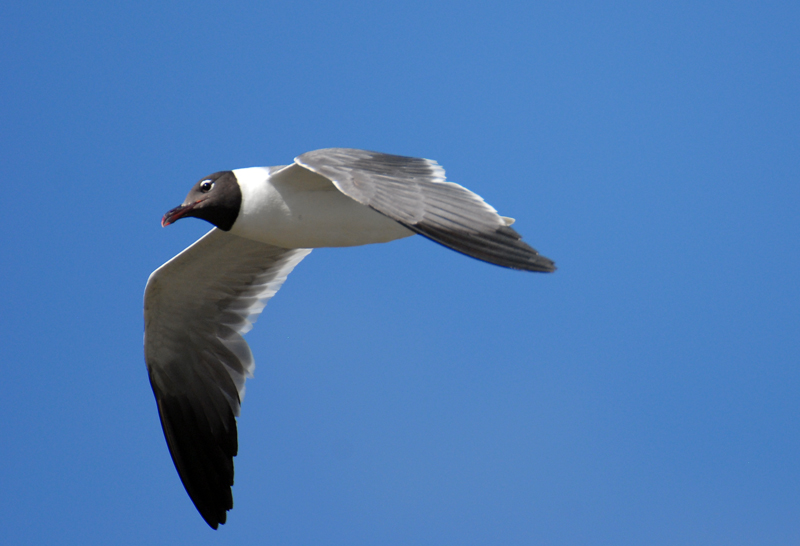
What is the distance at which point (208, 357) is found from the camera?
5906 mm

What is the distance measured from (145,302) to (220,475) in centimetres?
131

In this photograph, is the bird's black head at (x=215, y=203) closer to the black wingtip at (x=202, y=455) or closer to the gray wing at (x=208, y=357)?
the gray wing at (x=208, y=357)

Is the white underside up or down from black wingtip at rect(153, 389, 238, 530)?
up

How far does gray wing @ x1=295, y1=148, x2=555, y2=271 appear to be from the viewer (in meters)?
3.46

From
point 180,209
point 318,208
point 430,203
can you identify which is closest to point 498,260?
point 430,203

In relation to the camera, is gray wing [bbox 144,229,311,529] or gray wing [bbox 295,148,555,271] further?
gray wing [bbox 144,229,311,529]

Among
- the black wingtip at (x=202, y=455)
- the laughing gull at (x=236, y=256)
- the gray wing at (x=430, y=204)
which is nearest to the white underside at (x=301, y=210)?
the laughing gull at (x=236, y=256)

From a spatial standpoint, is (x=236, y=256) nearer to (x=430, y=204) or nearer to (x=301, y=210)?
(x=301, y=210)

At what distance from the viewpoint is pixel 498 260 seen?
134 inches

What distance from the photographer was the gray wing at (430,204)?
11.4 ft

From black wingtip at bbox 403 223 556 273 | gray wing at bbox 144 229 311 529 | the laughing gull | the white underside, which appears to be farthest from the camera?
gray wing at bbox 144 229 311 529

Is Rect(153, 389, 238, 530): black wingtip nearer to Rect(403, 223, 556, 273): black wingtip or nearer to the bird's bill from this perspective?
the bird's bill

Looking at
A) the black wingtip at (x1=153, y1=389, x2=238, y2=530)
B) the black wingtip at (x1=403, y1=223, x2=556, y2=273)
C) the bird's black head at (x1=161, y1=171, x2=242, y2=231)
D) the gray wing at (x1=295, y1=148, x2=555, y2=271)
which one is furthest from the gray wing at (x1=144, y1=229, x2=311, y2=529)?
the black wingtip at (x1=403, y1=223, x2=556, y2=273)

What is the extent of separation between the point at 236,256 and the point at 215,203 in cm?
103
